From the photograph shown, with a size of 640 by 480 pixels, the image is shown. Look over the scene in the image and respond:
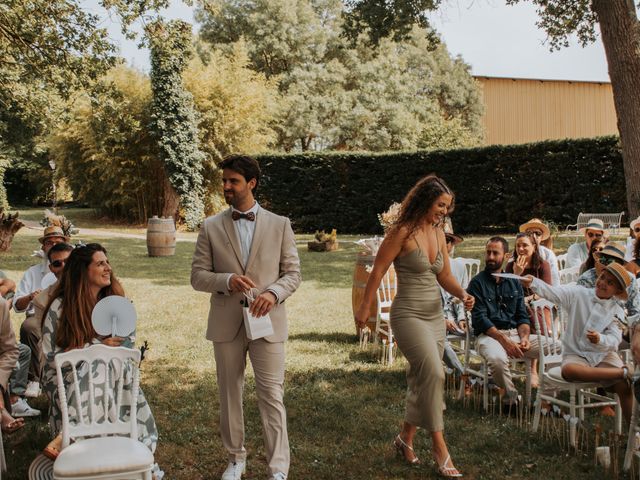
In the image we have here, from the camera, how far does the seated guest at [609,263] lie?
5109 millimetres

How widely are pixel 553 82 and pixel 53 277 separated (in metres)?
39.5

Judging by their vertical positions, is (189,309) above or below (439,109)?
below

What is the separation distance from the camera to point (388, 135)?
38938 mm

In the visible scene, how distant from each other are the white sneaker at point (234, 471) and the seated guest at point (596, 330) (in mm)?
2344

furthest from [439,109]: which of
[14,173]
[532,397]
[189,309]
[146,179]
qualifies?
[532,397]

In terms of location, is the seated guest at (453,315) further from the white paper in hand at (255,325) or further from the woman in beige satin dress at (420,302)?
the white paper in hand at (255,325)

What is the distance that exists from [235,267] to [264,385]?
2.31 ft

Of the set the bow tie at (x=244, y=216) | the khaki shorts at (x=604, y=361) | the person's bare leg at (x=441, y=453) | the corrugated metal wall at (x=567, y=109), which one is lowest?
the person's bare leg at (x=441, y=453)

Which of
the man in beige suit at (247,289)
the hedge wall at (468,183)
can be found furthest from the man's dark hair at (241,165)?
the hedge wall at (468,183)

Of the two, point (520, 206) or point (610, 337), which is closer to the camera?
point (610, 337)

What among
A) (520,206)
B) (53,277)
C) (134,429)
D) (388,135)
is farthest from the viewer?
(388,135)

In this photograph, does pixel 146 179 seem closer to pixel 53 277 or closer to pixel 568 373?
pixel 53 277

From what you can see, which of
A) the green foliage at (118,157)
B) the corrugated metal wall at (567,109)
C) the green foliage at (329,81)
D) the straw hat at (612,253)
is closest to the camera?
the straw hat at (612,253)

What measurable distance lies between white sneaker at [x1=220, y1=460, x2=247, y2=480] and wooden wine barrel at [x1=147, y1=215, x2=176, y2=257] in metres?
13.9
